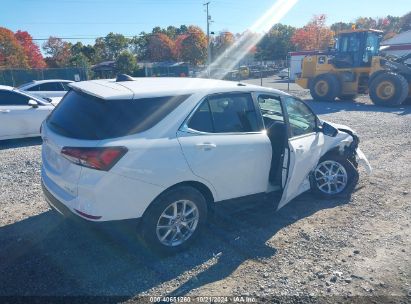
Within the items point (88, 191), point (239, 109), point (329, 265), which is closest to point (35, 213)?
point (88, 191)

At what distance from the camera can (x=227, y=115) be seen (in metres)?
3.72

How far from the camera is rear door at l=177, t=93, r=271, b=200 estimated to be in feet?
11.0

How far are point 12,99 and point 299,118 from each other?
269 inches

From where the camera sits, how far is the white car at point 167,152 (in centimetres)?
297

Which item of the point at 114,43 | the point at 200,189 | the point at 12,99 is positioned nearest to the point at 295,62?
the point at 12,99

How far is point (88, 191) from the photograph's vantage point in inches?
115

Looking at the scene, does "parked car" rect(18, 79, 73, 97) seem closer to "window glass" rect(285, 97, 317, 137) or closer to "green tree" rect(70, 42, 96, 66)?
"window glass" rect(285, 97, 317, 137)

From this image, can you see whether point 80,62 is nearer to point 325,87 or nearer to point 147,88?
point 325,87

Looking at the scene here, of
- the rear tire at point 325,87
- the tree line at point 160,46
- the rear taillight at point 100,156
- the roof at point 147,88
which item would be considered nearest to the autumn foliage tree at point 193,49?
the tree line at point 160,46

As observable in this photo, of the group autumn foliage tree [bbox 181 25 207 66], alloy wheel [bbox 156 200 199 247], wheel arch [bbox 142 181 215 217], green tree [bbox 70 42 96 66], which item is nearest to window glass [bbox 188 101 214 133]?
wheel arch [bbox 142 181 215 217]

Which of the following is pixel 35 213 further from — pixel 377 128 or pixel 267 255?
pixel 377 128

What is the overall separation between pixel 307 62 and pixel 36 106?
Answer: 14.6 meters

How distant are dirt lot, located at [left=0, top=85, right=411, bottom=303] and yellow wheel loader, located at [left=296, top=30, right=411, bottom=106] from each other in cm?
1196

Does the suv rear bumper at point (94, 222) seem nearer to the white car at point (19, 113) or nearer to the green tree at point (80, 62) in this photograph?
the white car at point (19, 113)
